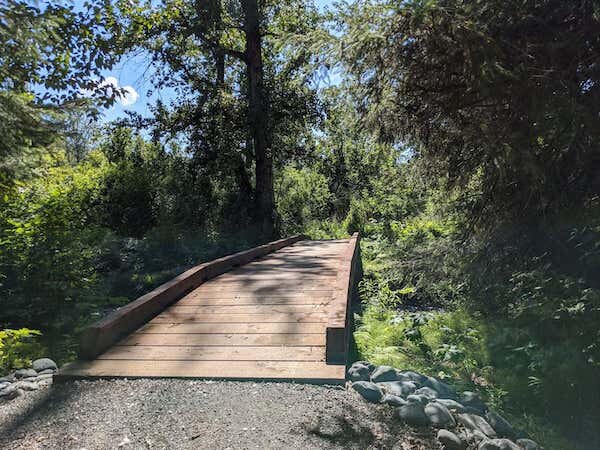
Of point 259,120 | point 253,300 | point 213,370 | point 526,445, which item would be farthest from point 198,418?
point 259,120

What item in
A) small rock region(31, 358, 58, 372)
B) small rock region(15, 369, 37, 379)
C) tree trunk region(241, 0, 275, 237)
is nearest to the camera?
small rock region(15, 369, 37, 379)

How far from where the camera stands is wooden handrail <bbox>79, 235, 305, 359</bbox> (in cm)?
398

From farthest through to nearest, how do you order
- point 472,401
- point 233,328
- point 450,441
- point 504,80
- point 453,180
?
point 453,180 < point 233,328 < point 504,80 < point 472,401 < point 450,441

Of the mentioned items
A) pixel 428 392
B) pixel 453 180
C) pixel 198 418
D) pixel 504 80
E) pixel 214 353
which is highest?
pixel 504 80

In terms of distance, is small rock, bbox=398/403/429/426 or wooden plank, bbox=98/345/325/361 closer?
small rock, bbox=398/403/429/426

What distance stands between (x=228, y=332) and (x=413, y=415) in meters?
2.01

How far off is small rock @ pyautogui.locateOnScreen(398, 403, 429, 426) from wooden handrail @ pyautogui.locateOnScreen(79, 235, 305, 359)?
250cm

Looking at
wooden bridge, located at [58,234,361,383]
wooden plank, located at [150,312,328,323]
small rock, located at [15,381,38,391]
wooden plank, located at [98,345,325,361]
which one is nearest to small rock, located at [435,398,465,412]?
wooden bridge, located at [58,234,361,383]

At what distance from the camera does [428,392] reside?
3576 millimetres

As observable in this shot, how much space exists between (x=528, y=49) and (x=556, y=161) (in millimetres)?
1119

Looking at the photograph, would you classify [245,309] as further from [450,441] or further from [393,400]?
[450,441]

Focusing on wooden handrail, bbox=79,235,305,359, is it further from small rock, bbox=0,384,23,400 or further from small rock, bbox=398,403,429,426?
small rock, bbox=398,403,429,426

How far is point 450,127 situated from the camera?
5332mm

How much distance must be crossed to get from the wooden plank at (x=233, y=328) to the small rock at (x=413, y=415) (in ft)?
4.34
